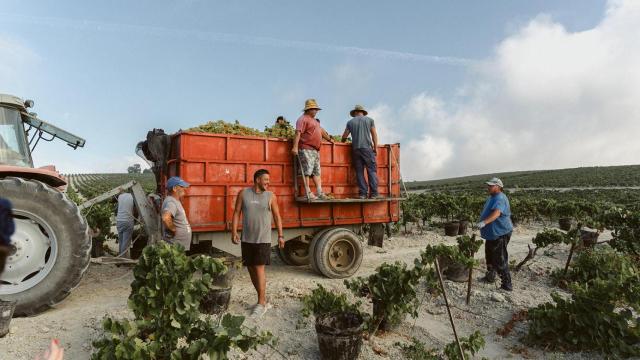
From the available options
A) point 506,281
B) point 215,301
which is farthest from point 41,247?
point 506,281

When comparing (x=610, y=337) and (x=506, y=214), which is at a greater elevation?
(x=506, y=214)

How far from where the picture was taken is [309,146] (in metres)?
7.07

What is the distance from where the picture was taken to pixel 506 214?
7.19m

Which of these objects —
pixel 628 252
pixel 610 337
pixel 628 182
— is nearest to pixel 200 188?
pixel 610 337

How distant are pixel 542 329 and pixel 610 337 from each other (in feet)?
2.38

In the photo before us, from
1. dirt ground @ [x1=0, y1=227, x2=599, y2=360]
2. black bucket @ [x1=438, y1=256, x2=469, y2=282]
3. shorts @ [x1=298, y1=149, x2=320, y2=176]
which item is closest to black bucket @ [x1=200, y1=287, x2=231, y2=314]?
dirt ground @ [x1=0, y1=227, x2=599, y2=360]

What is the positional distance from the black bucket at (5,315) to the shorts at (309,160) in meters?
4.33

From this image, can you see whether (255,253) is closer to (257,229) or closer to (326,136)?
(257,229)

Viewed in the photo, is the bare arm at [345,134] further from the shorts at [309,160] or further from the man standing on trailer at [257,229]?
the man standing on trailer at [257,229]

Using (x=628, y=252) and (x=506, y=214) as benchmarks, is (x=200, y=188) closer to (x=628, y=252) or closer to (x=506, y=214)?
(x=506, y=214)

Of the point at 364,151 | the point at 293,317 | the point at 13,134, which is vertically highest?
the point at 13,134

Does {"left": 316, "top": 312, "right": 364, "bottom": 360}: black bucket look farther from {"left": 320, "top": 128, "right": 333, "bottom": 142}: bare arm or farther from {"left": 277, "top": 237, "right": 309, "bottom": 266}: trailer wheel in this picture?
{"left": 277, "top": 237, "right": 309, "bottom": 266}: trailer wheel

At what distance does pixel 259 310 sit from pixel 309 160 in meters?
2.68

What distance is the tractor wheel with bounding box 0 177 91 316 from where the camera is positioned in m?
4.90
